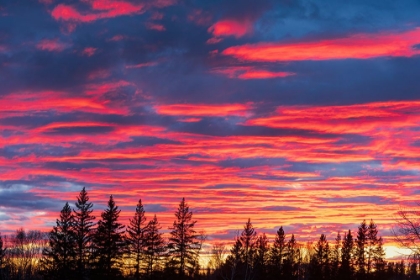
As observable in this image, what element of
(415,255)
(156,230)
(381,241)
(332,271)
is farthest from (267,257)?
(415,255)

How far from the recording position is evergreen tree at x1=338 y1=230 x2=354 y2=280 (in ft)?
352

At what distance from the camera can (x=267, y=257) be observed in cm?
11206

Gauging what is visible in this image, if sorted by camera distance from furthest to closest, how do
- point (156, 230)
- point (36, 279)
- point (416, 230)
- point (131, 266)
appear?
point (36, 279) < point (156, 230) < point (131, 266) < point (416, 230)

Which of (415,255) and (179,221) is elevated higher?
(179,221)

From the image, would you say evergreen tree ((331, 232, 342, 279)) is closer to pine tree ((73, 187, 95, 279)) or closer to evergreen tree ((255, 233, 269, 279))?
evergreen tree ((255, 233, 269, 279))

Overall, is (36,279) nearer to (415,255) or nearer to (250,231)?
(250,231)

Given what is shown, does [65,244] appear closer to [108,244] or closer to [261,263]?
[108,244]

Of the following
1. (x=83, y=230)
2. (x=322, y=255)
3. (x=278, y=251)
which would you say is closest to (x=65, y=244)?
(x=83, y=230)

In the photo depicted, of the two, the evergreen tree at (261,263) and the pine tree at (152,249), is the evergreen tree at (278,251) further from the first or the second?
the pine tree at (152,249)

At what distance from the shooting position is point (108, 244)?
6988cm

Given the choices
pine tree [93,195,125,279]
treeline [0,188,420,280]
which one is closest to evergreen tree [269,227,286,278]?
treeline [0,188,420,280]

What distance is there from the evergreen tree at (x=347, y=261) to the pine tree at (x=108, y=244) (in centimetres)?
4842

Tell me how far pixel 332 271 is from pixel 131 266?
45.3m

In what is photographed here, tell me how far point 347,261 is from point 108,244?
52.3m
